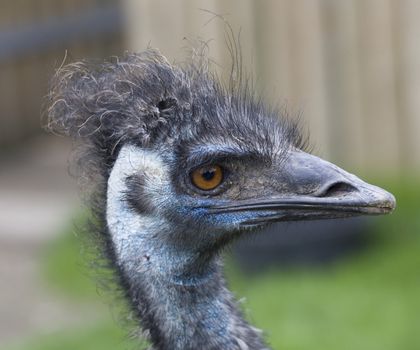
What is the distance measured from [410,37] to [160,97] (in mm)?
5105

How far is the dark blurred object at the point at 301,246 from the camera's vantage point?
24.3ft

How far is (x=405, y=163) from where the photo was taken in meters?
8.50

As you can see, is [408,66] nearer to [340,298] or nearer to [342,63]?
[342,63]

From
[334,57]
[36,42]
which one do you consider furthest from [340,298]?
[36,42]

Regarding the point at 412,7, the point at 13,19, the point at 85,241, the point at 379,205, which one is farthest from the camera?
the point at 13,19

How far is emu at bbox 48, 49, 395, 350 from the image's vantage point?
11.0 ft

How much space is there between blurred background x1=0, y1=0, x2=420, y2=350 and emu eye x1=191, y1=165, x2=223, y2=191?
3066 mm

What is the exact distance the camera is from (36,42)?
12.4 metres

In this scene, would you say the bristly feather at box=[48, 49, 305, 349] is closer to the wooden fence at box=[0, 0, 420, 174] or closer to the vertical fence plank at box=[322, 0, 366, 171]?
the wooden fence at box=[0, 0, 420, 174]

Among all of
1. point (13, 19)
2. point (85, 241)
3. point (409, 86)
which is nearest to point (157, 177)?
point (85, 241)

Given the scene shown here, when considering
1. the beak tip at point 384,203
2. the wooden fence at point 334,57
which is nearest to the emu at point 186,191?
the beak tip at point 384,203

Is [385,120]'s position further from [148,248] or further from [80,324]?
[148,248]

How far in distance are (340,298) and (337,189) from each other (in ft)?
12.9

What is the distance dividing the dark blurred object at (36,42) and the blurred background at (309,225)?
1.97m
